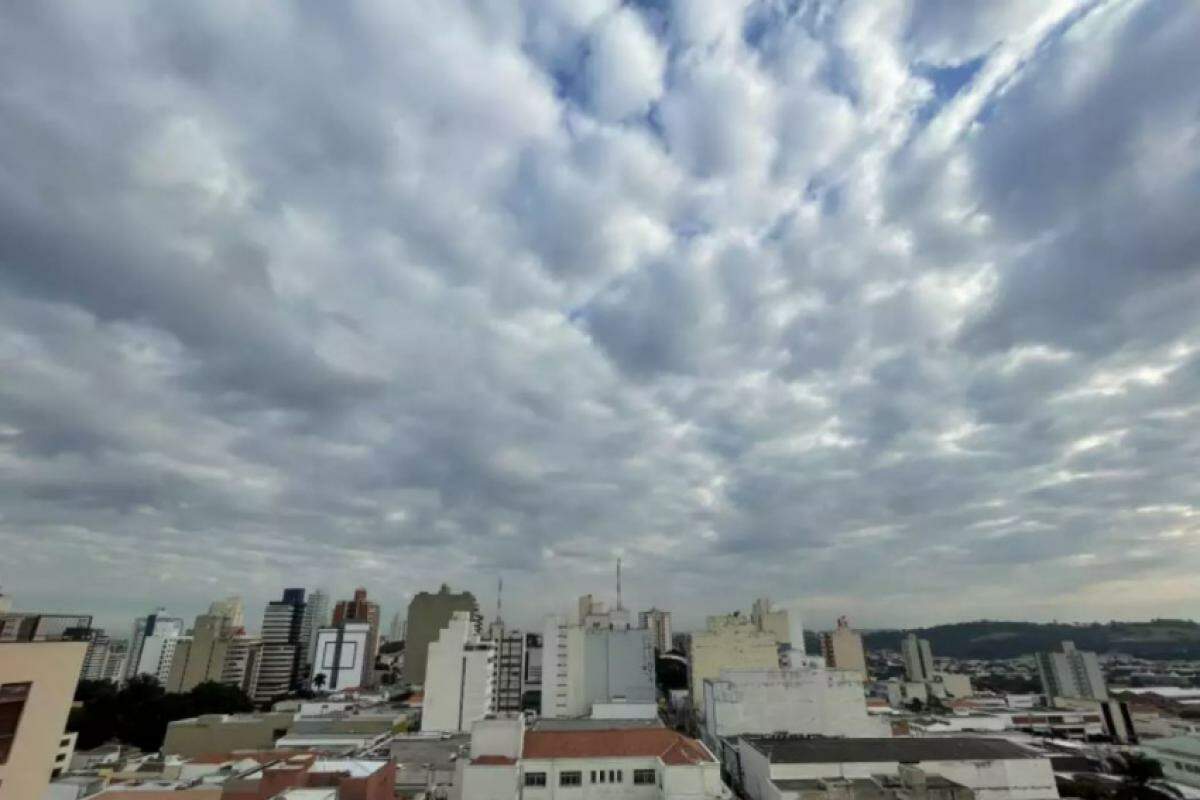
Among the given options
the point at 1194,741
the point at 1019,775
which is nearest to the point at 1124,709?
the point at 1194,741

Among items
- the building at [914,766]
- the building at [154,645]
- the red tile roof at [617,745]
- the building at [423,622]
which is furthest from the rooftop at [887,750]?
the building at [154,645]

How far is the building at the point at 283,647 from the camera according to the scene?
107625 millimetres

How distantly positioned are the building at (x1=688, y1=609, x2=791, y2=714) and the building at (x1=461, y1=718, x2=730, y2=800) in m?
41.0

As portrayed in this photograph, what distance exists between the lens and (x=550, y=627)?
75.0 metres

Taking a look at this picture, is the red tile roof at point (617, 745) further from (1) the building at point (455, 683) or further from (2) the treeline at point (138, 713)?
(2) the treeline at point (138, 713)

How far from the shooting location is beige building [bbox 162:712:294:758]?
4778 centimetres

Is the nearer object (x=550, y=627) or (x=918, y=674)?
(x=550, y=627)

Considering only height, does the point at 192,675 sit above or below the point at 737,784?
above

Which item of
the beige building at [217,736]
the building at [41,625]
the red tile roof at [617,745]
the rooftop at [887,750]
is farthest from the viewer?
the beige building at [217,736]

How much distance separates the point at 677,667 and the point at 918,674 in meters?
58.1

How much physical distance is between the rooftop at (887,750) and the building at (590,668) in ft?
119

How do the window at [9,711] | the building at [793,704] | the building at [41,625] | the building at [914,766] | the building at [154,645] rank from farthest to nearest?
the building at [154,645]
the building at [793,704]
the building at [914,766]
the building at [41,625]
the window at [9,711]

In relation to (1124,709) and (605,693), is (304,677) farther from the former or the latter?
(1124,709)

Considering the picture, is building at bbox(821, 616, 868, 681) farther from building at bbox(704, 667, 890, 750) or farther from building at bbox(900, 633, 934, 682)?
building at bbox(704, 667, 890, 750)
